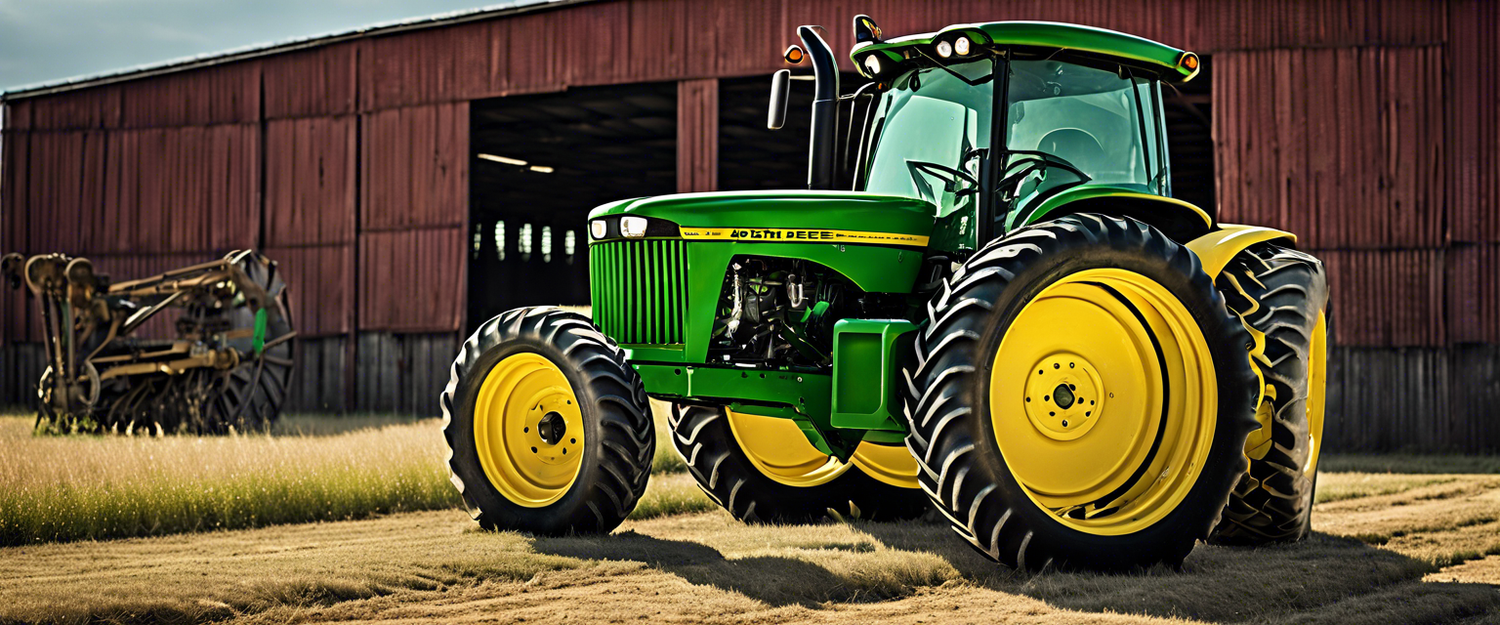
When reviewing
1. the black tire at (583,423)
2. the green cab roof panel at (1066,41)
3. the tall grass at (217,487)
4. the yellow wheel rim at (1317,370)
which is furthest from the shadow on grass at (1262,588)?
the tall grass at (217,487)

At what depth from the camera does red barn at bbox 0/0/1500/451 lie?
48.5ft

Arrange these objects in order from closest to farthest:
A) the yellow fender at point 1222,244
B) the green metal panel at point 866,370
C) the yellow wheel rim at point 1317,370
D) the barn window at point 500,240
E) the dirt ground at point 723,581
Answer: the dirt ground at point 723,581 < the green metal panel at point 866,370 < the yellow fender at point 1222,244 < the yellow wheel rim at point 1317,370 < the barn window at point 500,240

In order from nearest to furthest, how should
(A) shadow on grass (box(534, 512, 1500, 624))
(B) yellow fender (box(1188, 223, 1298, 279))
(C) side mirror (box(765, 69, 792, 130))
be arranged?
(A) shadow on grass (box(534, 512, 1500, 624))
(B) yellow fender (box(1188, 223, 1298, 279))
(C) side mirror (box(765, 69, 792, 130))

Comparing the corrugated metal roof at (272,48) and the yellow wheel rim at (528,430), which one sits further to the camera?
the corrugated metal roof at (272,48)

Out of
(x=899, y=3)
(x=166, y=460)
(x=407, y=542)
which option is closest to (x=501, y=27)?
(x=899, y=3)

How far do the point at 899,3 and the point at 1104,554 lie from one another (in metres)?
12.0

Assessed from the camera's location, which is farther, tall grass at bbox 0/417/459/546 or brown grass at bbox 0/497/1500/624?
tall grass at bbox 0/417/459/546

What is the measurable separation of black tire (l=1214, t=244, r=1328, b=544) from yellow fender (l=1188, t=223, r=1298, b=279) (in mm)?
155

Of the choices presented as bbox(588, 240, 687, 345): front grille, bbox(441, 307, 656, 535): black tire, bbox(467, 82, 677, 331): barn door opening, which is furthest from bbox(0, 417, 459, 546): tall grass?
bbox(467, 82, 677, 331): barn door opening

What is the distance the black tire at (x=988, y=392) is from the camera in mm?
5191

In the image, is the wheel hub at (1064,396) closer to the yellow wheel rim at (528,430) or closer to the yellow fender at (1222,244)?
the yellow fender at (1222,244)

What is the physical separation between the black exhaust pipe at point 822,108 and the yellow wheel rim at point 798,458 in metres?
1.57

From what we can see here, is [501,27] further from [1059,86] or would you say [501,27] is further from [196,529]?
[1059,86]

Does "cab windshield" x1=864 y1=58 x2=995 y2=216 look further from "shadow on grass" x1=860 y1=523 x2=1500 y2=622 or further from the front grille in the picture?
"shadow on grass" x1=860 y1=523 x2=1500 y2=622
